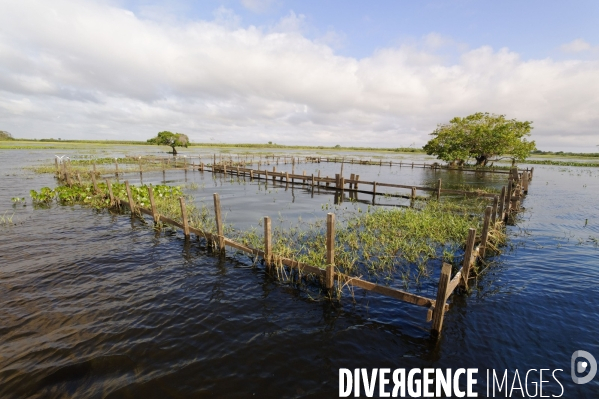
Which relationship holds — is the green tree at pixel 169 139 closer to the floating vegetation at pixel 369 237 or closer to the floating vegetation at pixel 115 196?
the floating vegetation at pixel 115 196

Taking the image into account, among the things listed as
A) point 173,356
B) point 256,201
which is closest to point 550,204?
point 256,201

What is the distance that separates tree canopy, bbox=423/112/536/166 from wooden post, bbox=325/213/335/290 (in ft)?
135

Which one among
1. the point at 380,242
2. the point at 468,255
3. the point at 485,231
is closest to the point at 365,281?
the point at 468,255

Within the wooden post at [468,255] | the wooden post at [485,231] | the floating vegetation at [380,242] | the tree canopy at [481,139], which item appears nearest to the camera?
the wooden post at [468,255]

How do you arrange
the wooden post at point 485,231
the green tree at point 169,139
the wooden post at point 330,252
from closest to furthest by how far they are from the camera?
1. the wooden post at point 330,252
2. the wooden post at point 485,231
3. the green tree at point 169,139

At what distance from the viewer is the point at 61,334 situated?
631cm

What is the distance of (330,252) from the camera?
7.76 metres

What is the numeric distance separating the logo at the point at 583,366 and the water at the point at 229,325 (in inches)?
4.9

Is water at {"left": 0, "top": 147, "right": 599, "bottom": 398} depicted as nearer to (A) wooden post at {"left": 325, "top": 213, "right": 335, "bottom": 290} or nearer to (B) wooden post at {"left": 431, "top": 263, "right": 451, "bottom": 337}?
(B) wooden post at {"left": 431, "top": 263, "right": 451, "bottom": 337}

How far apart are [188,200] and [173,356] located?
15520 mm

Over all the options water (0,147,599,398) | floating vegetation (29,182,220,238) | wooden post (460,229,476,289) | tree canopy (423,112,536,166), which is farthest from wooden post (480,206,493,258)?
tree canopy (423,112,536,166)

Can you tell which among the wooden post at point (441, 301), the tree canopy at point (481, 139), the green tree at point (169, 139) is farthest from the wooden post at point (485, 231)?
the green tree at point (169, 139)

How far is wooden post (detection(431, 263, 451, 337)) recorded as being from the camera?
582 centimetres

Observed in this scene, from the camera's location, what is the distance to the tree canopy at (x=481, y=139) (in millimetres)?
40281
